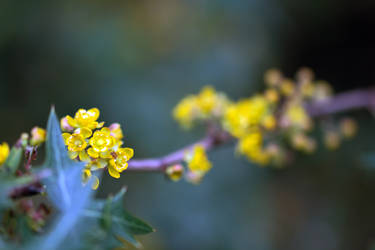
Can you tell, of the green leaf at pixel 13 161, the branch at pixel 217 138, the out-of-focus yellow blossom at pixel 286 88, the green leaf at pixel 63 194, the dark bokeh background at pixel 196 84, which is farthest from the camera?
the dark bokeh background at pixel 196 84

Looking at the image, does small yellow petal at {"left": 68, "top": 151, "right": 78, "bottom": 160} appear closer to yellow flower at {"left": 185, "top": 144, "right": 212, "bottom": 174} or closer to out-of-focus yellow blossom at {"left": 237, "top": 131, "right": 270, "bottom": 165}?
yellow flower at {"left": 185, "top": 144, "right": 212, "bottom": 174}

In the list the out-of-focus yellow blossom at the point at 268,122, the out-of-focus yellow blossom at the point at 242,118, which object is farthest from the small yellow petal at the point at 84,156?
the out-of-focus yellow blossom at the point at 268,122

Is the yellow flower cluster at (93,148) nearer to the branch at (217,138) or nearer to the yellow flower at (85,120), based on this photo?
the yellow flower at (85,120)

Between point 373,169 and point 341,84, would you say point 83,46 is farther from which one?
point 341,84

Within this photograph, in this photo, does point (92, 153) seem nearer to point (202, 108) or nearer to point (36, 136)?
point (36, 136)

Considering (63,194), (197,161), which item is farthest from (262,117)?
(63,194)
